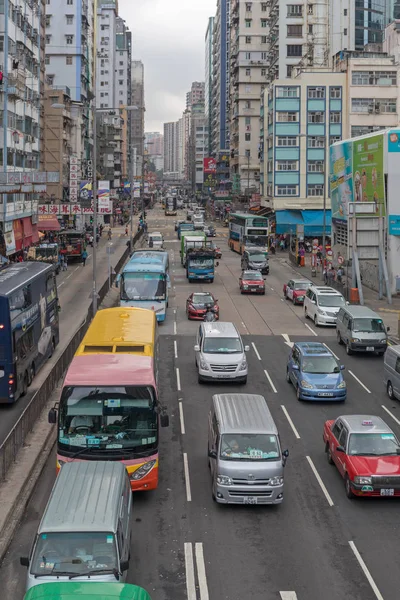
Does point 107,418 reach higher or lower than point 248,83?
lower

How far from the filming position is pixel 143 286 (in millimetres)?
38844

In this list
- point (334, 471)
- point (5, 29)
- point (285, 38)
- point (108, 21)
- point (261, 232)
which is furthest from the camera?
point (108, 21)

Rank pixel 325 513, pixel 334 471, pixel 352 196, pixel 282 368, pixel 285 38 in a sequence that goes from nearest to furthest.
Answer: pixel 325 513 < pixel 334 471 < pixel 282 368 < pixel 352 196 < pixel 285 38

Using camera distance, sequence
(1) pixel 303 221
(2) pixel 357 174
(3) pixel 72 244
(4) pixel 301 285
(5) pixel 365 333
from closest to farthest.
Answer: (5) pixel 365 333, (4) pixel 301 285, (2) pixel 357 174, (3) pixel 72 244, (1) pixel 303 221

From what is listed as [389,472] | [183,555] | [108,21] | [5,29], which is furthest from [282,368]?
[108,21]

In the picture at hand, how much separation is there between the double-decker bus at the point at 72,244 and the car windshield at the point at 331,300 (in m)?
33.7

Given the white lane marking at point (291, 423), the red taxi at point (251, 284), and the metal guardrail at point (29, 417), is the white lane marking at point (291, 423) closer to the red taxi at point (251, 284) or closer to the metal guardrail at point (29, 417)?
the metal guardrail at point (29, 417)

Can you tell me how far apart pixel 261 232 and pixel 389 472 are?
56494 mm

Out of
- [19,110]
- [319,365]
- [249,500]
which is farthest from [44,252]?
[249,500]

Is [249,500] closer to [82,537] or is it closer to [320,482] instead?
[320,482]

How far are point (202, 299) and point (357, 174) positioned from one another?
2089 cm

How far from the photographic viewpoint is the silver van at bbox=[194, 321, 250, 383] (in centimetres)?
2691

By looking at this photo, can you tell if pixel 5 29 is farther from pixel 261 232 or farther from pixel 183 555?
pixel 183 555

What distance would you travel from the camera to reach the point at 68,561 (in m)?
11.2
